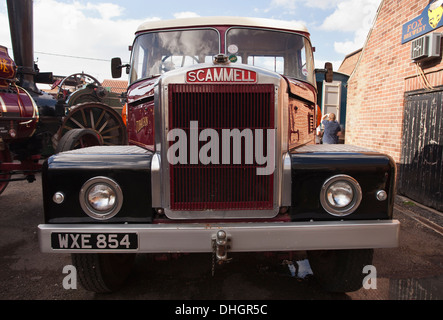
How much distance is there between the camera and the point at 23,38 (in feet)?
18.9

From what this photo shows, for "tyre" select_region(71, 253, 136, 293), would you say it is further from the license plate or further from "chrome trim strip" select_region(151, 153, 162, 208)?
"chrome trim strip" select_region(151, 153, 162, 208)

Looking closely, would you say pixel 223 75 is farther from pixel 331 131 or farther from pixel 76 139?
pixel 331 131

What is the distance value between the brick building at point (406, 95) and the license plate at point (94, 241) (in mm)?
4801

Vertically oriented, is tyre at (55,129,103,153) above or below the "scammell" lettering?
below

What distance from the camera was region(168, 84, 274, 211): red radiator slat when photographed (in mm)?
2178

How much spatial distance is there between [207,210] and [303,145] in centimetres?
119

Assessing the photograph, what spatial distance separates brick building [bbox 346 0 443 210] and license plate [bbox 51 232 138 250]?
4.80 meters

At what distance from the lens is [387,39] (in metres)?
6.25

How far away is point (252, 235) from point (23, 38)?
19.6 ft

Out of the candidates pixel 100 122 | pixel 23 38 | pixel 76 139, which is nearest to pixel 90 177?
pixel 76 139

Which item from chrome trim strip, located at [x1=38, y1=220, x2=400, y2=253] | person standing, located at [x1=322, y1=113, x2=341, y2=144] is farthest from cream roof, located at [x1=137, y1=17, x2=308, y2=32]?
person standing, located at [x1=322, y1=113, x2=341, y2=144]

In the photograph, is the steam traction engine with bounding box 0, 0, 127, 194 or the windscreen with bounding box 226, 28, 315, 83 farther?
the steam traction engine with bounding box 0, 0, 127, 194
